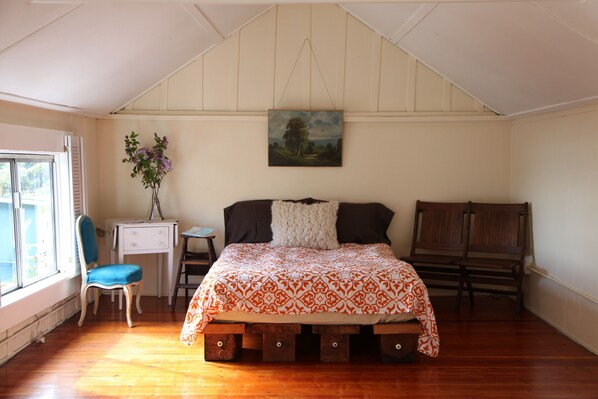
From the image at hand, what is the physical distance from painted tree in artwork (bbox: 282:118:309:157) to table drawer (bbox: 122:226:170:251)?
4.95 ft

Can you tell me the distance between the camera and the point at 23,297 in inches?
155

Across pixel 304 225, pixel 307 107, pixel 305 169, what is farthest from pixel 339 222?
pixel 307 107

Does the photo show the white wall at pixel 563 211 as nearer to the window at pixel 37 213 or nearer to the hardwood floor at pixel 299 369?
the hardwood floor at pixel 299 369

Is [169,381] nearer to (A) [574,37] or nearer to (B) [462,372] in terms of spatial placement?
(B) [462,372]

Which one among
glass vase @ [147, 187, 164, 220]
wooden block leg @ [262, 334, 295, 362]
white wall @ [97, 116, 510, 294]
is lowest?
wooden block leg @ [262, 334, 295, 362]

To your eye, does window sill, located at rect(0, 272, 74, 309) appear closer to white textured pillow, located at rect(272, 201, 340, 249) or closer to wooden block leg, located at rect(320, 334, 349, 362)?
white textured pillow, located at rect(272, 201, 340, 249)

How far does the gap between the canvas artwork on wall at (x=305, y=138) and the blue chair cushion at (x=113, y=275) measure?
1.80 metres

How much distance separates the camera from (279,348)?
3936 millimetres

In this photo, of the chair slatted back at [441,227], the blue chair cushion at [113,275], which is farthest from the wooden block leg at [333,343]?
the chair slatted back at [441,227]

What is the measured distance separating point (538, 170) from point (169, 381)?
3.80 m

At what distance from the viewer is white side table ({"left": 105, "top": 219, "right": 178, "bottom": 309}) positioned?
16.6 feet

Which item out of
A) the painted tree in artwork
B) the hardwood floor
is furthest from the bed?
the painted tree in artwork

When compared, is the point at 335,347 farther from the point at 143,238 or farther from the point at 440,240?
the point at 143,238

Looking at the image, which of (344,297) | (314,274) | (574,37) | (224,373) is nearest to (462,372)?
(344,297)
